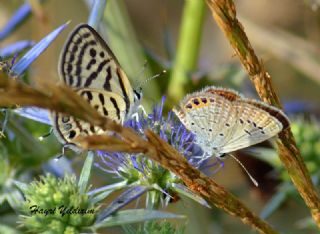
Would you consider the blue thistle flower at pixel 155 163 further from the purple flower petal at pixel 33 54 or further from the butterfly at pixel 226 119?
the purple flower petal at pixel 33 54

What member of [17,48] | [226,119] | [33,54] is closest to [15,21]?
[17,48]

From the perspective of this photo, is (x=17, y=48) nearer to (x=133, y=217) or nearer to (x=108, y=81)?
(x=108, y=81)

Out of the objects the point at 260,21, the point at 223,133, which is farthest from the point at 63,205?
the point at 260,21

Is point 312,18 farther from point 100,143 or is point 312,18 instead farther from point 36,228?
point 100,143

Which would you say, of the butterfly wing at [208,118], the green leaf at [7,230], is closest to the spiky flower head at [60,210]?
the green leaf at [7,230]

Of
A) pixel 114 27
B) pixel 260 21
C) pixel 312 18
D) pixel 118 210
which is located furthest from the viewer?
pixel 260 21

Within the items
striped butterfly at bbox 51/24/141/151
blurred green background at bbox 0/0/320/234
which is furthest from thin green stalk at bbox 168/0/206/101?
striped butterfly at bbox 51/24/141/151

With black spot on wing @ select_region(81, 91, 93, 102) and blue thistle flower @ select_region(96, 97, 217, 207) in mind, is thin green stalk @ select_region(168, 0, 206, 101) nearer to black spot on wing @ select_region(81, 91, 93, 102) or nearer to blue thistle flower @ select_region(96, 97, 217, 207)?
blue thistle flower @ select_region(96, 97, 217, 207)
